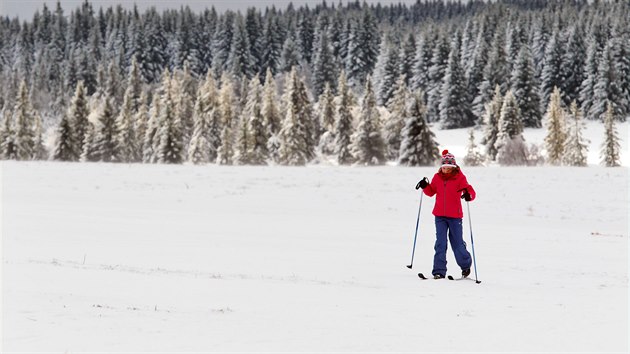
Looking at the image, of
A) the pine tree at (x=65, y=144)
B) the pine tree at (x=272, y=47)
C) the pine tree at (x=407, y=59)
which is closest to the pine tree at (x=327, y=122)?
the pine tree at (x=65, y=144)

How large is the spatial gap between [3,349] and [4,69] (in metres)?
194

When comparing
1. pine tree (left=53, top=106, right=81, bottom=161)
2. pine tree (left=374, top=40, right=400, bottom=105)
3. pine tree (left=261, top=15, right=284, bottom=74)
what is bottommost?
→ pine tree (left=53, top=106, right=81, bottom=161)

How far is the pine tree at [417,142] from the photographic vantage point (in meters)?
59.6

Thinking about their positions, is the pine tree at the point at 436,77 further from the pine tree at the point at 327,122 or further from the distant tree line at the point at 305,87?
the pine tree at the point at 327,122

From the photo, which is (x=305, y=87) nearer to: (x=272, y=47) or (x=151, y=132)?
(x=151, y=132)

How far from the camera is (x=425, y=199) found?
2531 centimetres

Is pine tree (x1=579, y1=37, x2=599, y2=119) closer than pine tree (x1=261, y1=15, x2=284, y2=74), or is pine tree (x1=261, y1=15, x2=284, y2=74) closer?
pine tree (x1=579, y1=37, x2=599, y2=119)

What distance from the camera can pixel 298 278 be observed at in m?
9.41

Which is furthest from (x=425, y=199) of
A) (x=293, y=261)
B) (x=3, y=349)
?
(x=3, y=349)

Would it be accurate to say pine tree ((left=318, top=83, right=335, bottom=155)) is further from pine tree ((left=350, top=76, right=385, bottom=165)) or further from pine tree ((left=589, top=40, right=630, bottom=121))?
pine tree ((left=589, top=40, right=630, bottom=121))

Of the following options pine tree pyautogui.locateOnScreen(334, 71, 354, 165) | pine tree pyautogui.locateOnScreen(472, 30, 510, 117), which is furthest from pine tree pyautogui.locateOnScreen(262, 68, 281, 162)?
pine tree pyautogui.locateOnScreen(472, 30, 510, 117)

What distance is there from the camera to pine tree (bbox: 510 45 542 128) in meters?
94.3

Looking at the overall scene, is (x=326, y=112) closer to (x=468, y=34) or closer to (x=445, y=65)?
(x=445, y=65)

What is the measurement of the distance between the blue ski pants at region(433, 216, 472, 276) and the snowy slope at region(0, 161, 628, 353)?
0.40m
